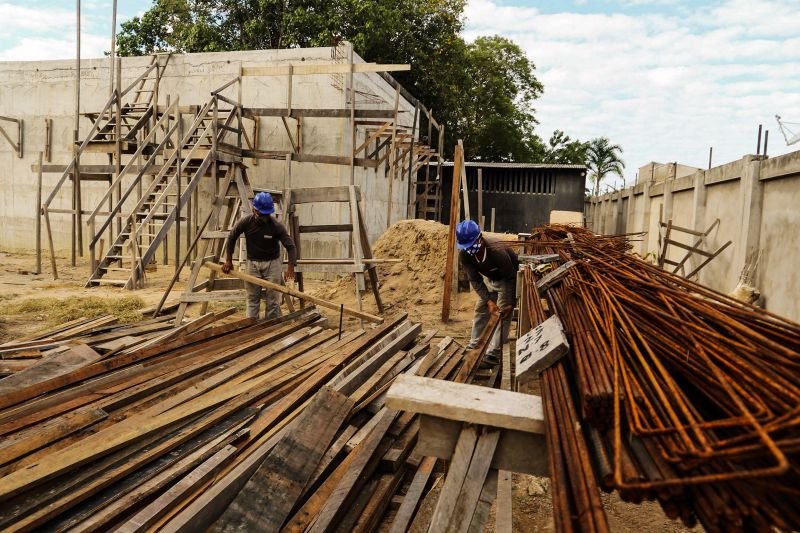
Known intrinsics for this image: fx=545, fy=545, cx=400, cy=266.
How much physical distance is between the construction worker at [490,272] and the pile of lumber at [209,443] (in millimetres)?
1586

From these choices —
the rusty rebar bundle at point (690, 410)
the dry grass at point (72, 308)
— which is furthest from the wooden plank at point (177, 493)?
the dry grass at point (72, 308)

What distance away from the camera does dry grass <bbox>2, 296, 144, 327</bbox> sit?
884 cm

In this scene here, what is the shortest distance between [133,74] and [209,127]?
18.7 feet

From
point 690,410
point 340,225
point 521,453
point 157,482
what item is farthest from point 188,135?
point 690,410

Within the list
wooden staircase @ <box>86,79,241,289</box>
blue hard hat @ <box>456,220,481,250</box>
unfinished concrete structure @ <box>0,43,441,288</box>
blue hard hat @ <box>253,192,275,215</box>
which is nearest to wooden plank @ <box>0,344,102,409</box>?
blue hard hat @ <box>253,192,275,215</box>

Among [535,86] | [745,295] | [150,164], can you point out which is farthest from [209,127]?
[535,86]

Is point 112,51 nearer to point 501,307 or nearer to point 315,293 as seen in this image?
point 315,293

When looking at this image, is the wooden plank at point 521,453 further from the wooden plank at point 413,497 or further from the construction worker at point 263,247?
the construction worker at point 263,247

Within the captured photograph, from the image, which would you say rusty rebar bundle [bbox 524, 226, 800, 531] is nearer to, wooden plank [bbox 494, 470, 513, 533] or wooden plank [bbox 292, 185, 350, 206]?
wooden plank [bbox 494, 470, 513, 533]

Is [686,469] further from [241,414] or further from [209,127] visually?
[209,127]

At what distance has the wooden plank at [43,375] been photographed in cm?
400

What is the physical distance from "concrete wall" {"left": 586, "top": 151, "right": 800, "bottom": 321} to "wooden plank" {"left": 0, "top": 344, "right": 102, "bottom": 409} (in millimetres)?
8199

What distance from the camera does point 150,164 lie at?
473 inches

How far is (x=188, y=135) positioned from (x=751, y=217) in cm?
1062
